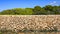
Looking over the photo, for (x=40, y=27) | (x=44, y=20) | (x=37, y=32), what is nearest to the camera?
(x=37, y=32)

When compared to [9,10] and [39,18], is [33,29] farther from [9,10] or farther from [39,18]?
[9,10]

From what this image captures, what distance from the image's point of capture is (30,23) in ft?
23.1

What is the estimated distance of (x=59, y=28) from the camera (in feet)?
21.7

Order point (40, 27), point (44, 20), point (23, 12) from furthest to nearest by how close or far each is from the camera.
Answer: point (23, 12) < point (44, 20) < point (40, 27)

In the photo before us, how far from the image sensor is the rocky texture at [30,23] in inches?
259

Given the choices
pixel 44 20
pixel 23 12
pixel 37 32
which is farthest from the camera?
pixel 23 12

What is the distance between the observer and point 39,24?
700 cm

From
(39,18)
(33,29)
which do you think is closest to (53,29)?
(33,29)

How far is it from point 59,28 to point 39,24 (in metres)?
0.75

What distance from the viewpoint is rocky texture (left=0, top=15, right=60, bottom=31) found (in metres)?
6.57

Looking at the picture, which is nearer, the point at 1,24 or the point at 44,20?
the point at 1,24

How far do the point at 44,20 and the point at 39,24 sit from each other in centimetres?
43

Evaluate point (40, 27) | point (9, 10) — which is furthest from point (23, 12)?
point (40, 27)

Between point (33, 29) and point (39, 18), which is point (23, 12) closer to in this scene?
point (39, 18)
